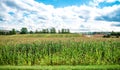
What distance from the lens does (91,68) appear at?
11758mm

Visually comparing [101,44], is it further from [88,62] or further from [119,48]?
[88,62]

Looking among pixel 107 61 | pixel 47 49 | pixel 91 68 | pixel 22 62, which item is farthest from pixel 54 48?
pixel 91 68

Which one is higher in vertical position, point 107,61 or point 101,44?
point 101,44

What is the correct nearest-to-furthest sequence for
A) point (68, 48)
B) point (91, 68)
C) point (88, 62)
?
point (91, 68) → point (88, 62) → point (68, 48)

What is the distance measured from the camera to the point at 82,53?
51.8ft

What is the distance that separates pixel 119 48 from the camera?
1689 centimetres

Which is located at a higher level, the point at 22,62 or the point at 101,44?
the point at 101,44

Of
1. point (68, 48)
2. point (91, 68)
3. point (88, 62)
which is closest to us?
point (91, 68)

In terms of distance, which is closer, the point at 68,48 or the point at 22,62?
the point at 22,62

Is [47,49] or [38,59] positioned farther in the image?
[47,49]

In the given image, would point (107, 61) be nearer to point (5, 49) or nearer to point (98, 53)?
point (98, 53)

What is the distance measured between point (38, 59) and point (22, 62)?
1.19 metres

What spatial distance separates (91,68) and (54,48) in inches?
217

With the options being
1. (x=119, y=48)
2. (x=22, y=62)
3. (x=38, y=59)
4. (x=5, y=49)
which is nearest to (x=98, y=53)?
(x=119, y=48)
